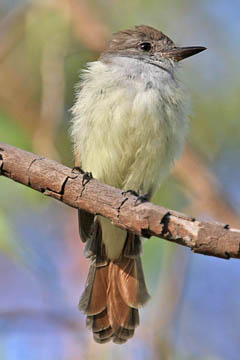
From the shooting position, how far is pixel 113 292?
12.9 feet

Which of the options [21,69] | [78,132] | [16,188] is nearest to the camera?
[16,188]

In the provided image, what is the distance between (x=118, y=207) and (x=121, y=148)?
971 mm

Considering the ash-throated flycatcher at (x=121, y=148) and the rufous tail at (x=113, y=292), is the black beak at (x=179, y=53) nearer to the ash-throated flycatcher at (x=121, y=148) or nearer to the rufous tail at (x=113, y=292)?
the ash-throated flycatcher at (x=121, y=148)

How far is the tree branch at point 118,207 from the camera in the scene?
7.68 feet

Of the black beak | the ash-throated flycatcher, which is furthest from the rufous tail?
the black beak

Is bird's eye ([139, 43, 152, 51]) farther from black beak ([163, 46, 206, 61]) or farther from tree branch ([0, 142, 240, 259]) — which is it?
tree branch ([0, 142, 240, 259])

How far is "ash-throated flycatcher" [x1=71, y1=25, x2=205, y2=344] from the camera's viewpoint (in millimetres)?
3629

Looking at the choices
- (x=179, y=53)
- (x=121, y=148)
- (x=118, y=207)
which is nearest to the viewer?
(x=118, y=207)

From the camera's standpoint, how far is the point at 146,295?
3875mm

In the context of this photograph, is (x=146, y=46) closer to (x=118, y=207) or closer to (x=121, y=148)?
(x=121, y=148)

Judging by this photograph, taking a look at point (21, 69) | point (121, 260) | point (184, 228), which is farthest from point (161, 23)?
point (184, 228)

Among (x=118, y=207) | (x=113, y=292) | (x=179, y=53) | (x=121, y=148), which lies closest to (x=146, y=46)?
(x=179, y=53)

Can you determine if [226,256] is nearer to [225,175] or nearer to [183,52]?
[183,52]

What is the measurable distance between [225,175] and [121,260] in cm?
119
